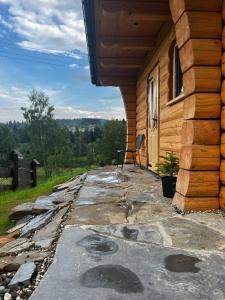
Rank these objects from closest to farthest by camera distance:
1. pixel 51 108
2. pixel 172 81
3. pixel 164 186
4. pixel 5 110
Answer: pixel 164 186 → pixel 172 81 → pixel 5 110 → pixel 51 108

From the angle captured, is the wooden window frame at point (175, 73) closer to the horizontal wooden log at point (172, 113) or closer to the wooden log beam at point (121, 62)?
the horizontal wooden log at point (172, 113)

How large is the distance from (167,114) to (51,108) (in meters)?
31.7

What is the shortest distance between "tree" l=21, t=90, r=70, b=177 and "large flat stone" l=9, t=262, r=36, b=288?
34727mm

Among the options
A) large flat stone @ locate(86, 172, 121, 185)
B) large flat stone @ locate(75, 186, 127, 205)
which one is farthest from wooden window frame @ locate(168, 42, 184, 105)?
large flat stone @ locate(75, 186, 127, 205)

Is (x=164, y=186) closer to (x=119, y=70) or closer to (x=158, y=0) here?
(x=158, y=0)

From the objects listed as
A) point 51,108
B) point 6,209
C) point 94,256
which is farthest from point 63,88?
point 94,256

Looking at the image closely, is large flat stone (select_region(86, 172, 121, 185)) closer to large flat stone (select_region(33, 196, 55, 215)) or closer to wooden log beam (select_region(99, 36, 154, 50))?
large flat stone (select_region(33, 196, 55, 215))

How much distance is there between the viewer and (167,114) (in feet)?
18.8

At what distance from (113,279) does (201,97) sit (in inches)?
79.1

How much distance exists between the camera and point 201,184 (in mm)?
3262

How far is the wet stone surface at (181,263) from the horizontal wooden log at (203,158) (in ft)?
4.22

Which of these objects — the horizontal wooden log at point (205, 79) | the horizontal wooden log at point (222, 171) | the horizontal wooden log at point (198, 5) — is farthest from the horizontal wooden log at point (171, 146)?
the horizontal wooden log at point (198, 5)

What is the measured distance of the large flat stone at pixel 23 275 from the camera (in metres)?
1.81

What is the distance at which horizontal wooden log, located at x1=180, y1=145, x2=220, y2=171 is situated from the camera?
3.23 meters
